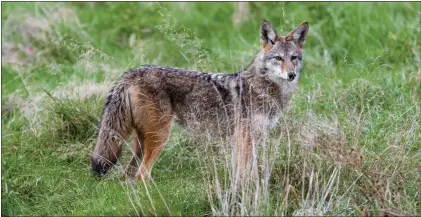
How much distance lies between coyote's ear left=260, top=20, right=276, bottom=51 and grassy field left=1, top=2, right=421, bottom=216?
0.65 meters

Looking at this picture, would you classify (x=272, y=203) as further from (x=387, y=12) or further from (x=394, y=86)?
(x=387, y=12)

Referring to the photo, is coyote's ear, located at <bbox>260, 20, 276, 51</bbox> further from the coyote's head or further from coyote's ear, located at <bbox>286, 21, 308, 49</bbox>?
coyote's ear, located at <bbox>286, 21, 308, 49</bbox>

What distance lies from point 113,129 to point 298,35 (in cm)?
187

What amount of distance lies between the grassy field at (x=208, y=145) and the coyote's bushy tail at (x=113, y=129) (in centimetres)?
15

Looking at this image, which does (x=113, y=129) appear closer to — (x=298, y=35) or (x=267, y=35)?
(x=267, y=35)

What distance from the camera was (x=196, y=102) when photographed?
6918 millimetres

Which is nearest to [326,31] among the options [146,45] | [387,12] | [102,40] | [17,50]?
[387,12]

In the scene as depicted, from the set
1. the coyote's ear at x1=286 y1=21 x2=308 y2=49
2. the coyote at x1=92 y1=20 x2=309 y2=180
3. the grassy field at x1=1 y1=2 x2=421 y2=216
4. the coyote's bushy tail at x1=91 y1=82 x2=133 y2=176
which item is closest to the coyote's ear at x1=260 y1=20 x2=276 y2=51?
the coyote at x1=92 y1=20 x2=309 y2=180

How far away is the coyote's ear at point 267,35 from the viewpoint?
697cm

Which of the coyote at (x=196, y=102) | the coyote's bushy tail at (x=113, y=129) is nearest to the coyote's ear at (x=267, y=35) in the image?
A: the coyote at (x=196, y=102)

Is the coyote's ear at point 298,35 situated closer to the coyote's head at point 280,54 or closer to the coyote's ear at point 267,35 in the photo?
the coyote's head at point 280,54

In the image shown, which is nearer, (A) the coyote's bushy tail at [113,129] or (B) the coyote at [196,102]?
(A) the coyote's bushy tail at [113,129]

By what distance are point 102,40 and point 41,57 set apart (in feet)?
4.41

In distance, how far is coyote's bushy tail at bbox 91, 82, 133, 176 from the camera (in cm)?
654
